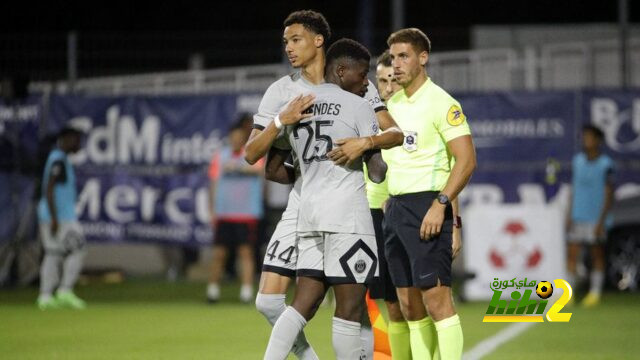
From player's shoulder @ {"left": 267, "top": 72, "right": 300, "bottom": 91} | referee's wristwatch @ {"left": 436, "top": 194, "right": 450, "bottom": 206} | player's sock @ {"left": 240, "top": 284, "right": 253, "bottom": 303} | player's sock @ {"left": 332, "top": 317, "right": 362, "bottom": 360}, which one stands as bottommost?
player's sock @ {"left": 240, "top": 284, "right": 253, "bottom": 303}

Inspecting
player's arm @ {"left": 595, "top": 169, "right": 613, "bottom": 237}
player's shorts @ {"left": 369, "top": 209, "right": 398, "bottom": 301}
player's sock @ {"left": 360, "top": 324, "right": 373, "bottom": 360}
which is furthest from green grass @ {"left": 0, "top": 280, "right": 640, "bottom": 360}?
player's sock @ {"left": 360, "top": 324, "right": 373, "bottom": 360}

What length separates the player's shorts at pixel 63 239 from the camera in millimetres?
16391

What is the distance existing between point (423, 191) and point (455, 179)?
14.3 inches

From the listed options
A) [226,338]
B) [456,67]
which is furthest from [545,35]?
[226,338]

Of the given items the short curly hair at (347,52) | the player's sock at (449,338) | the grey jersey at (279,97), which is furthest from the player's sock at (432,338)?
the short curly hair at (347,52)

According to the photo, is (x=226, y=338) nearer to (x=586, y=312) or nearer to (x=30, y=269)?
(x=586, y=312)

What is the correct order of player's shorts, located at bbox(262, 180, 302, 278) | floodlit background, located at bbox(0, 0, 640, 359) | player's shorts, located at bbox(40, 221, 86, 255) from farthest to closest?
floodlit background, located at bbox(0, 0, 640, 359), player's shorts, located at bbox(40, 221, 86, 255), player's shorts, located at bbox(262, 180, 302, 278)

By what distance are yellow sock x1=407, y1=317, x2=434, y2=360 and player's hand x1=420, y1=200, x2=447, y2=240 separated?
70 centimetres

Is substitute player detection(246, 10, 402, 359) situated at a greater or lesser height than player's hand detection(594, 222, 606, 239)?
greater

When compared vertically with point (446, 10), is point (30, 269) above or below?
below

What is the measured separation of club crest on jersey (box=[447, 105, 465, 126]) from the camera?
27.5 ft

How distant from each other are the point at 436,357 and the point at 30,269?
38.1ft

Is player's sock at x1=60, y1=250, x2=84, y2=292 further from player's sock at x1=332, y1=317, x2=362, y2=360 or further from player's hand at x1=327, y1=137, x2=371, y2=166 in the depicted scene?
player's hand at x1=327, y1=137, x2=371, y2=166

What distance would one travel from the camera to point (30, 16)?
3981 cm
